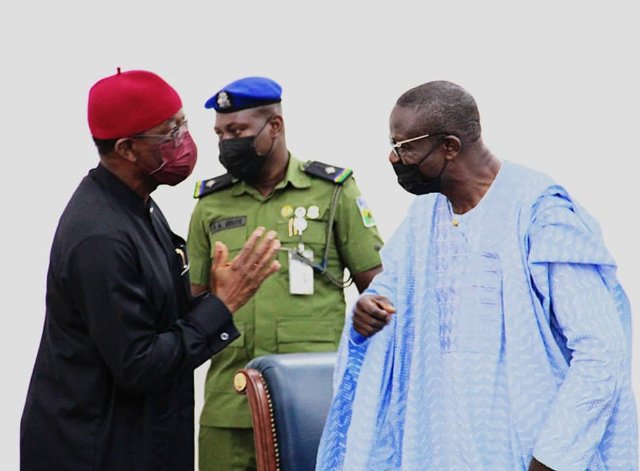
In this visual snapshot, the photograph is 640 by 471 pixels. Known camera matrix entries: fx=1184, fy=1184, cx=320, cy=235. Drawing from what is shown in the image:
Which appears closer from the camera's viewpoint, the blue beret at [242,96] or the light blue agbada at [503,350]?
the light blue agbada at [503,350]

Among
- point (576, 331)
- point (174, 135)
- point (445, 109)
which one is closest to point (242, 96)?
point (174, 135)

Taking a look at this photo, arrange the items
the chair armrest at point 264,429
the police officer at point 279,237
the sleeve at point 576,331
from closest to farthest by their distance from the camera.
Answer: the sleeve at point 576,331 → the chair armrest at point 264,429 → the police officer at point 279,237

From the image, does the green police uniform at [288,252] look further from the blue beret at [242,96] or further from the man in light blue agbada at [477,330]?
the man in light blue agbada at [477,330]

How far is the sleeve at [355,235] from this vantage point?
376 cm

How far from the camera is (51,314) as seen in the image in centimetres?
254

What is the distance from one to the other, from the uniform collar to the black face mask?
129 centimetres

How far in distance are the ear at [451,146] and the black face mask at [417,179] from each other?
0.06ft

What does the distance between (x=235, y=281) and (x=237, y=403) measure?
3.64 feet

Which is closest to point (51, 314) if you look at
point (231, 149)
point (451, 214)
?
point (451, 214)

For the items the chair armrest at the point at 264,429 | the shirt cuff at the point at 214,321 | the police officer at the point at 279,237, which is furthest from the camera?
the police officer at the point at 279,237

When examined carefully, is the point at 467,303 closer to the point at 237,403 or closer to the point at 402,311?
the point at 402,311

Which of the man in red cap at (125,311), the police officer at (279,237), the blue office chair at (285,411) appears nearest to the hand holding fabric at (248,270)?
the man in red cap at (125,311)

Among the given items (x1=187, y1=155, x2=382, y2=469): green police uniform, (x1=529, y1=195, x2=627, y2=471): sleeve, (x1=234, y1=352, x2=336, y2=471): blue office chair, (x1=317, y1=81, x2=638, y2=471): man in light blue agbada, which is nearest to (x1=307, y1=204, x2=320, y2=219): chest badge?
(x1=187, y1=155, x2=382, y2=469): green police uniform

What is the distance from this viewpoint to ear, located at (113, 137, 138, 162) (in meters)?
2.59
